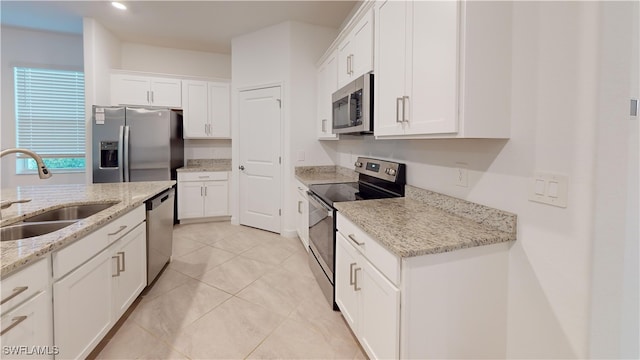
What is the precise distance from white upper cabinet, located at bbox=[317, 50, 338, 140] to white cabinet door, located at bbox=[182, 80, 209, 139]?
2.00 meters

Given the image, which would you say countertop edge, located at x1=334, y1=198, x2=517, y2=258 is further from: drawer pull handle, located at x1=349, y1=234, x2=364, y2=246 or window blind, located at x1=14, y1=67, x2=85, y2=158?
window blind, located at x1=14, y1=67, x2=85, y2=158

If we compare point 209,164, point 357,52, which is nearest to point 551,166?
point 357,52

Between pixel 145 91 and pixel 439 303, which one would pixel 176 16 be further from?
pixel 439 303

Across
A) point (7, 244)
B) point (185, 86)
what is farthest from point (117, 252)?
point (185, 86)

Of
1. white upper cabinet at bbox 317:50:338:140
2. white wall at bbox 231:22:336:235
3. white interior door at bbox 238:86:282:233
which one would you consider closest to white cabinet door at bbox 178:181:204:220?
white interior door at bbox 238:86:282:233

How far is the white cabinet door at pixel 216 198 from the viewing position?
455cm

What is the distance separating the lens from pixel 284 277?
275cm

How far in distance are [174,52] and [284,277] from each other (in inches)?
166

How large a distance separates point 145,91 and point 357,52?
3.54 m

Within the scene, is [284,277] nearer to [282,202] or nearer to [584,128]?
[282,202]

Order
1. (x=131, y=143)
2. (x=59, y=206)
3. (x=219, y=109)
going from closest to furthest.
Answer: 1. (x=59, y=206)
2. (x=131, y=143)
3. (x=219, y=109)

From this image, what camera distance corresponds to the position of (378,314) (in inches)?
55.9

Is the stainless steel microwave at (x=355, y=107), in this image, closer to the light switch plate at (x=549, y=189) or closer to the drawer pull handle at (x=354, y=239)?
the drawer pull handle at (x=354, y=239)

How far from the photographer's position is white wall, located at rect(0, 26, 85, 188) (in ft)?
13.8
